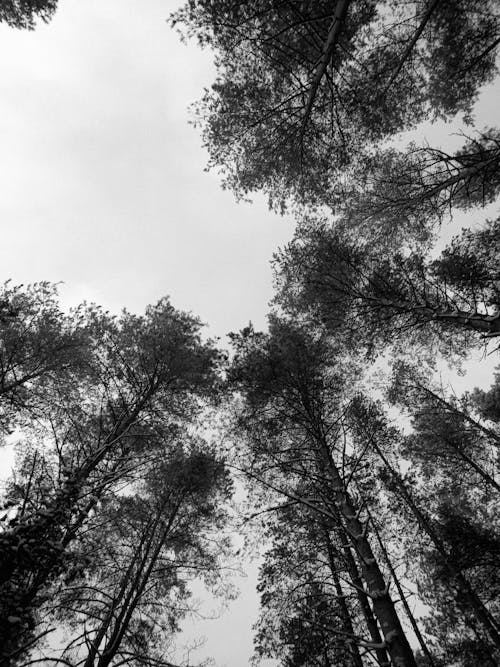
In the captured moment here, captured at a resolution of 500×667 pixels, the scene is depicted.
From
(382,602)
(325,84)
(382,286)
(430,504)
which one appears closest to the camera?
(382,602)

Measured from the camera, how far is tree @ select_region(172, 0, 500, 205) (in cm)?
590

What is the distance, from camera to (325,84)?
6148 millimetres

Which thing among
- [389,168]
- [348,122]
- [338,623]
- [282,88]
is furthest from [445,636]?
[282,88]

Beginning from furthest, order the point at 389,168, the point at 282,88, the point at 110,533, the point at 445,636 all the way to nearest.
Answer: the point at 445,636 → the point at 110,533 → the point at 389,168 → the point at 282,88

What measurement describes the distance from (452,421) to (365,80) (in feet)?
36.2

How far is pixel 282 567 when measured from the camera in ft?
24.6

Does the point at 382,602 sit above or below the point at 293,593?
below

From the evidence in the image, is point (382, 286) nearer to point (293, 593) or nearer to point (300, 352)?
point (300, 352)

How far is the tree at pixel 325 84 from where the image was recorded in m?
5.90

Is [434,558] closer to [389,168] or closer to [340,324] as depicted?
[340,324]

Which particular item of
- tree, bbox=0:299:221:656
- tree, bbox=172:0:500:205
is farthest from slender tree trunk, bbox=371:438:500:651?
tree, bbox=172:0:500:205

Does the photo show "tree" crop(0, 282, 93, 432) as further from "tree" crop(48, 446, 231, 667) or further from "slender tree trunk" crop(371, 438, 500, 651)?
"slender tree trunk" crop(371, 438, 500, 651)

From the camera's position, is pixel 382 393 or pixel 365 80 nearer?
pixel 365 80

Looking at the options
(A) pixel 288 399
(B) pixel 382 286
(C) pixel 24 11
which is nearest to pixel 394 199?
(B) pixel 382 286
